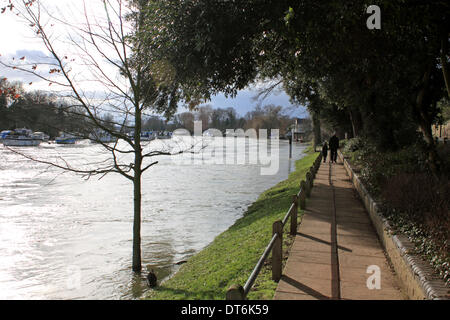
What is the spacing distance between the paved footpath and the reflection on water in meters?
4.19

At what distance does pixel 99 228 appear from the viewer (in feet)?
49.8

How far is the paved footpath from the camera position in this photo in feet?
16.0

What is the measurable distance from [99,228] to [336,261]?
1158cm

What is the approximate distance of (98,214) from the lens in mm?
17656

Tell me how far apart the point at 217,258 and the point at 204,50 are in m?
4.85

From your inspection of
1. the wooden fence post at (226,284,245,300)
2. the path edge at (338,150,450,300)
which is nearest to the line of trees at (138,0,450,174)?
the path edge at (338,150,450,300)

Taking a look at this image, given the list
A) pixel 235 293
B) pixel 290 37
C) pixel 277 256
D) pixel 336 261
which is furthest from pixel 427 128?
pixel 235 293

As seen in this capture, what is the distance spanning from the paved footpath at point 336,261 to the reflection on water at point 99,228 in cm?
419

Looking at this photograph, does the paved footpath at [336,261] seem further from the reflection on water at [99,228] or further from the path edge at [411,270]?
the reflection on water at [99,228]

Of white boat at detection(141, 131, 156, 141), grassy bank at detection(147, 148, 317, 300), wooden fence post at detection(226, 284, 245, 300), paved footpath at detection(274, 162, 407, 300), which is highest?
white boat at detection(141, 131, 156, 141)

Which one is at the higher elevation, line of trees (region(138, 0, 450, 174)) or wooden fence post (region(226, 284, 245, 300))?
line of trees (region(138, 0, 450, 174))

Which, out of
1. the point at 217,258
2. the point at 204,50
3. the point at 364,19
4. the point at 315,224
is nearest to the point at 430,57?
the point at 364,19

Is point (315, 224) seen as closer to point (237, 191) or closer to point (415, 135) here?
point (415, 135)

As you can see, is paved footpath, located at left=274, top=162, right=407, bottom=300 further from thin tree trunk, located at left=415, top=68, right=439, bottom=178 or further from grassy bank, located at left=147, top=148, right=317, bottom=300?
thin tree trunk, located at left=415, top=68, right=439, bottom=178
